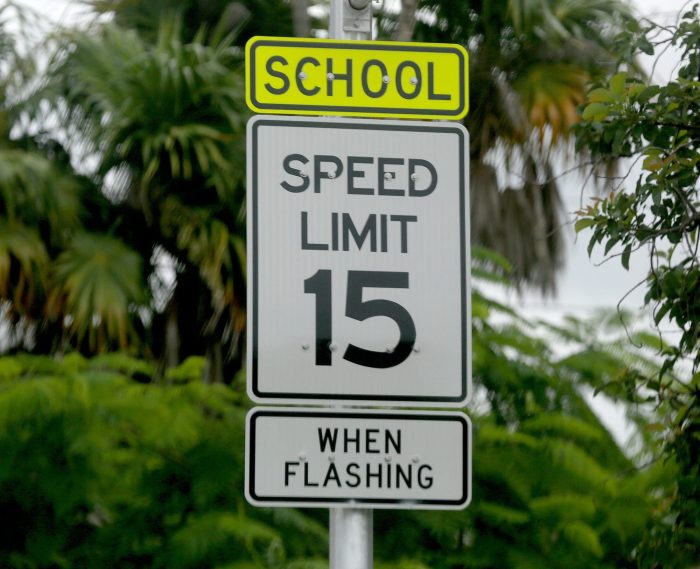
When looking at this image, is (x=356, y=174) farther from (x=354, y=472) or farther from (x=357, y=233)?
(x=354, y=472)

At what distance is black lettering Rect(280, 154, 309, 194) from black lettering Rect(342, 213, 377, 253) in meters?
0.13

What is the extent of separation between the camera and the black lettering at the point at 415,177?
3348 millimetres

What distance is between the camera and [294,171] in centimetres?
332

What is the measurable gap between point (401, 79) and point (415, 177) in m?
0.29

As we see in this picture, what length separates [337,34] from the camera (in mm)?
3527

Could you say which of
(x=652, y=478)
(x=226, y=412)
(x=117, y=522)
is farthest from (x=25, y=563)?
(x=652, y=478)

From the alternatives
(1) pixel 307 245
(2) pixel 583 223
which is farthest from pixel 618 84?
(1) pixel 307 245

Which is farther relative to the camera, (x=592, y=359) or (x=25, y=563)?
(x=592, y=359)

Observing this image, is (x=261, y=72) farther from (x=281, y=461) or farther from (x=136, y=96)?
(x=136, y=96)

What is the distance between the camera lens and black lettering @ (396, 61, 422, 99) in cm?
345

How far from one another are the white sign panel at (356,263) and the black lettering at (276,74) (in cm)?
11

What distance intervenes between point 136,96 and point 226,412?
3205 millimetres

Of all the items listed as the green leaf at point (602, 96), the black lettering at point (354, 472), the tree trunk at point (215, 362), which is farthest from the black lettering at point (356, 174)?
the tree trunk at point (215, 362)

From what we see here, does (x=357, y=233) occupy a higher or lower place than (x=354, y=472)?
higher
